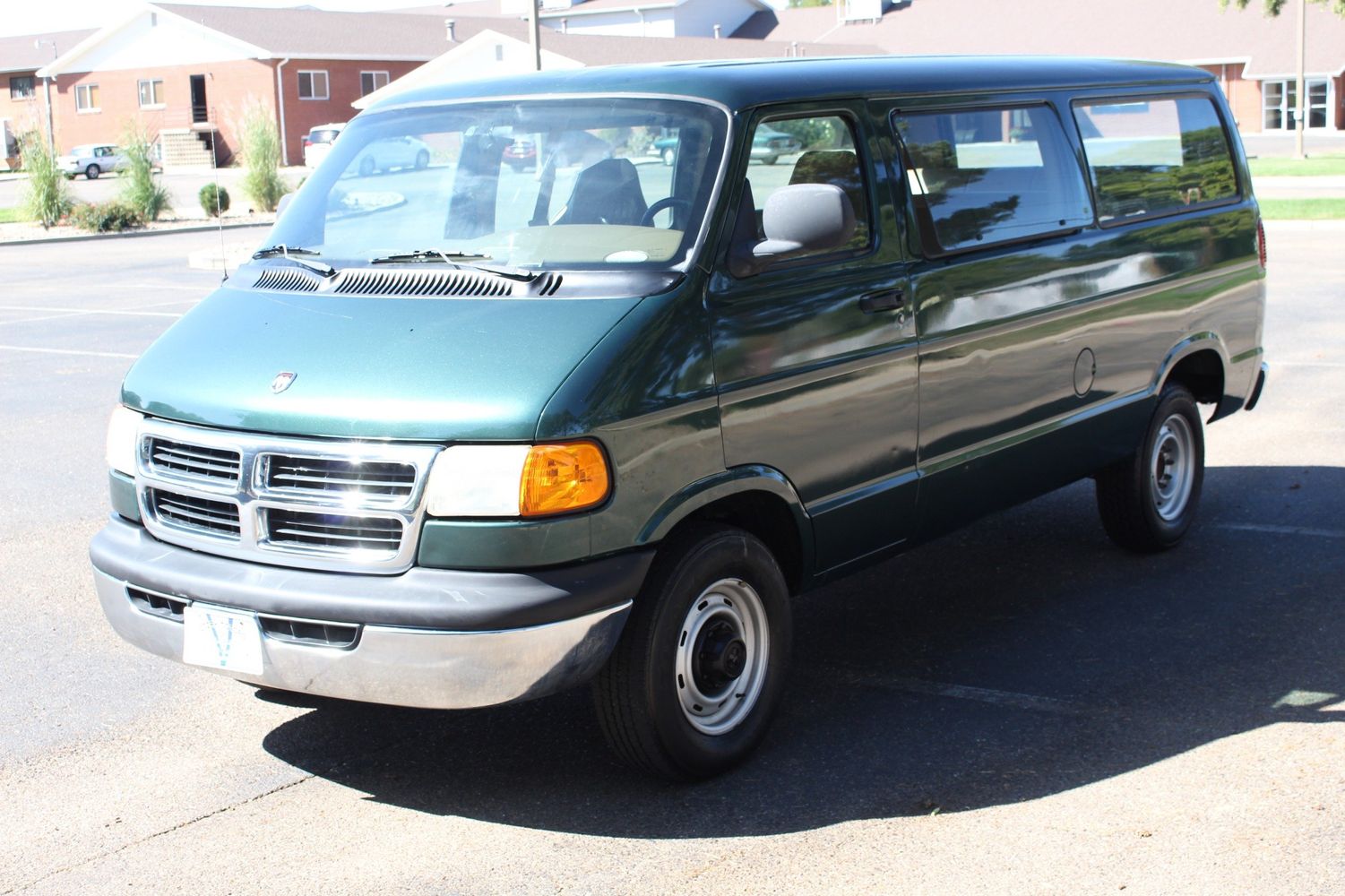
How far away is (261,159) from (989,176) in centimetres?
3382

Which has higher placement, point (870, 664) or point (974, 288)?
point (974, 288)

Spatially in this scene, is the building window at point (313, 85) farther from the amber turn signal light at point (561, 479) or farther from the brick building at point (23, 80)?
the amber turn signal light at point (561, 479)

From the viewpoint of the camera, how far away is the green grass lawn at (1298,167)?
39.0 meters

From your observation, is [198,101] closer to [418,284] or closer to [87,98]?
[87,98]

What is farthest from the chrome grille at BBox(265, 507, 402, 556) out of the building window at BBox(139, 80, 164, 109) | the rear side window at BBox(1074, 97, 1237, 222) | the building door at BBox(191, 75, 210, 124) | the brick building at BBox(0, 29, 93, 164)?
the brick building at BBox(0, 29, 93, 164)

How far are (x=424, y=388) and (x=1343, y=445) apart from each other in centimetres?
705

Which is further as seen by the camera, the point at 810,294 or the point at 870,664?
the point at 870,664

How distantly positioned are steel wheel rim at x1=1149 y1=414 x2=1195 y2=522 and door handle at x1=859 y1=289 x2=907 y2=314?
8.24 ft

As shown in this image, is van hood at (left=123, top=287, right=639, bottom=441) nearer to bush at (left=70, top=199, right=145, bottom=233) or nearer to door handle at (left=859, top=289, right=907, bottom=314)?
door handle at (left=859, top=289, right=907, bottom=314)

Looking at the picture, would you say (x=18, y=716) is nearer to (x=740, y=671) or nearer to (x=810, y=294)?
(x=740, y=671)

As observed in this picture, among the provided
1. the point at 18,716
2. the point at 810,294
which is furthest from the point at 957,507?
the point at 18,716

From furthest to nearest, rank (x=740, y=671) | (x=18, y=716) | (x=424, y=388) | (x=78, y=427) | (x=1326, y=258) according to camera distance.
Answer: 1. (x=1326, y=258)
2. (x=78, y=427)
3. (x=18, y=716)
4. (x=740, y=671)
5. (x=424, y=388)

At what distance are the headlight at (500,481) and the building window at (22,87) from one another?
80332mm

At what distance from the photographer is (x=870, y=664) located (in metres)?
5.81
